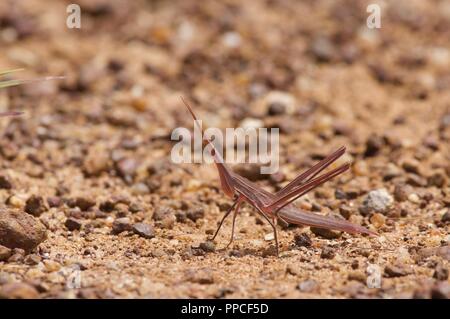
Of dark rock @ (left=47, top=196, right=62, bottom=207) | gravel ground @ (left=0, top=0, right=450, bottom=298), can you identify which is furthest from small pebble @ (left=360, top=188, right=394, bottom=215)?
dark rock @ (left=47, top=196, right=62, bottom=207)

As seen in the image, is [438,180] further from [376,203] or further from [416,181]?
[376,203]

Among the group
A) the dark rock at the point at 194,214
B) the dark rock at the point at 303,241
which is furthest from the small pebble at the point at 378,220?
the dark rock at the point at 194,214

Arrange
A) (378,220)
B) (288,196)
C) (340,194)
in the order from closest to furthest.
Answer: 1. (288,196)
2. (378,220)
3. (340,194)

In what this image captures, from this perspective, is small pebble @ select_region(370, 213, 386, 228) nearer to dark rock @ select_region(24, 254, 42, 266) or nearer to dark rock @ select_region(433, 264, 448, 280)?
dark rock @ select_region(433, 264, 448, 280)

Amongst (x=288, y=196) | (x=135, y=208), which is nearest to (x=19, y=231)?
(x=135, y=208)

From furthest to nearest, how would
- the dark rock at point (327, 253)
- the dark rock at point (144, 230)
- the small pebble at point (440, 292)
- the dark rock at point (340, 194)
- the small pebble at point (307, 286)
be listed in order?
the dark rock at point (340, 194) < the dark rock at point (144, 230) < the dark rock at point (327, 253) < the small pebble at point (307, 286) < the small pebble at point (440, 292)

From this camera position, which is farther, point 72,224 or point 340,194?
point 340,194

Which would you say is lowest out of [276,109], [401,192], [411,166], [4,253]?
[4,253]

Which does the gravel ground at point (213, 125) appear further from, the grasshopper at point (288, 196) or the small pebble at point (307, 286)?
the grasshopper at point (288, 196)
